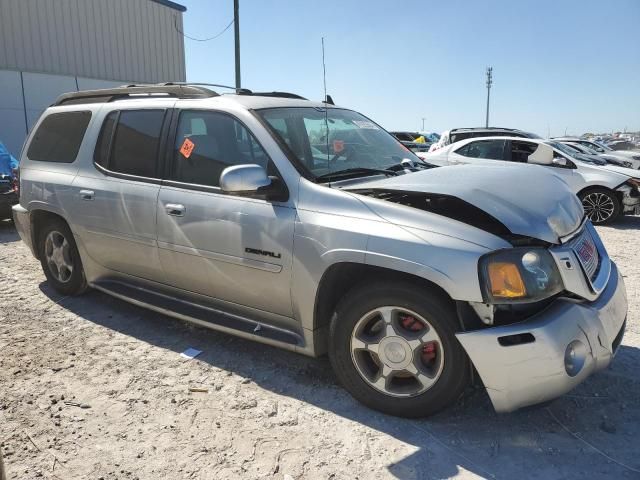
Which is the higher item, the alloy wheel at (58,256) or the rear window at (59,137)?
the rear window at (59,137)

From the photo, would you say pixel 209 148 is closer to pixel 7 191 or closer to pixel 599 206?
pixel 7 191

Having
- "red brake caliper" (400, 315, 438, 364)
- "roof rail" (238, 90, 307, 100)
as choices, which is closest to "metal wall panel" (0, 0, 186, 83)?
"roof rail" (238, 90, 307, 100)

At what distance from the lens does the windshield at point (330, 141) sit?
3.29 metres

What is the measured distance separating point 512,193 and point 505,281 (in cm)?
66

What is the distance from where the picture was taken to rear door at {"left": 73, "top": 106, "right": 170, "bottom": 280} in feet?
12.3

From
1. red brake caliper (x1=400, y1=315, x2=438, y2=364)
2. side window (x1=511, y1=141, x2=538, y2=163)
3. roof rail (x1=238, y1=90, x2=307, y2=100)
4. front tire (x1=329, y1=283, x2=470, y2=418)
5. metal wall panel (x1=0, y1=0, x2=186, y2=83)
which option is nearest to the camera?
front tire (x1=329, y1=283, x2=470, y2=418)

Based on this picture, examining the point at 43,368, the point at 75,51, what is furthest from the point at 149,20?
the point at 43,368

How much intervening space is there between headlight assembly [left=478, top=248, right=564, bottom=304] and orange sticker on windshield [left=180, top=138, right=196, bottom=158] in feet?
6.98

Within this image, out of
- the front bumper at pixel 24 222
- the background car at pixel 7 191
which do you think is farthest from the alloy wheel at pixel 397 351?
the background car at pixel 7 191

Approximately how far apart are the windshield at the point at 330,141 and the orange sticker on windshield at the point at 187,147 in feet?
1.82

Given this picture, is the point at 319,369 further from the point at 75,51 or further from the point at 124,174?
the point at 75,51

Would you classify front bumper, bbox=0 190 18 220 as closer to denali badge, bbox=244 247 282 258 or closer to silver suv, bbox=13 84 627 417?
silver suv, bbox=13 84 627 417

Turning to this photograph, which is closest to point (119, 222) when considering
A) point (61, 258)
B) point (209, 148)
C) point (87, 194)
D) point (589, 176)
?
point (87, 194)

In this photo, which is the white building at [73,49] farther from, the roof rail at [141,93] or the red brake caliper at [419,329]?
the red brake caliper at [419,329]
